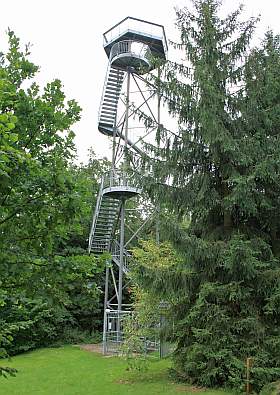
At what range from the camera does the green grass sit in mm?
9289

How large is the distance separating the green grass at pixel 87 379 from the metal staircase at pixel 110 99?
356 inches

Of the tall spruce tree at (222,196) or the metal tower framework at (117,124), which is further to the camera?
the metal tower framework at (117,124)

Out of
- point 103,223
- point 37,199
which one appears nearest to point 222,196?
point 37,199

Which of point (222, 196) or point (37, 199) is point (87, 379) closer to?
point (222, 196)

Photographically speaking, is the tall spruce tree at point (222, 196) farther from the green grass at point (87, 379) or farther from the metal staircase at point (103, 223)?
the metal staircase at point (103, 223)

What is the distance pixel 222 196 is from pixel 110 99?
892cm

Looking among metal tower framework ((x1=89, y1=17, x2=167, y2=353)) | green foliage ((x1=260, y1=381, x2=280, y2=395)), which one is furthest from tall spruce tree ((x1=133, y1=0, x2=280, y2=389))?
metal tower framework ((x1=89, y1=17, x2=167, y2=353))

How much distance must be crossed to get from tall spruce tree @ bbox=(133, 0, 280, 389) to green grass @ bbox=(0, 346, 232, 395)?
83 cm

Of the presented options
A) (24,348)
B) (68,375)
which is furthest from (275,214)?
(24,348)

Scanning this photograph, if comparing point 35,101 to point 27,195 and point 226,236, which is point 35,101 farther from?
point 226,236

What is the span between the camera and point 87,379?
35.6 feet

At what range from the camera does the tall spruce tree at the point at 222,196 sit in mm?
9094

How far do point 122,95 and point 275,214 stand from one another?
944 cm

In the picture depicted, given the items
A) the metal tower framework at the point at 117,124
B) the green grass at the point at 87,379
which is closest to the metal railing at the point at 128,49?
the metal tower framework at the point at 117,124
